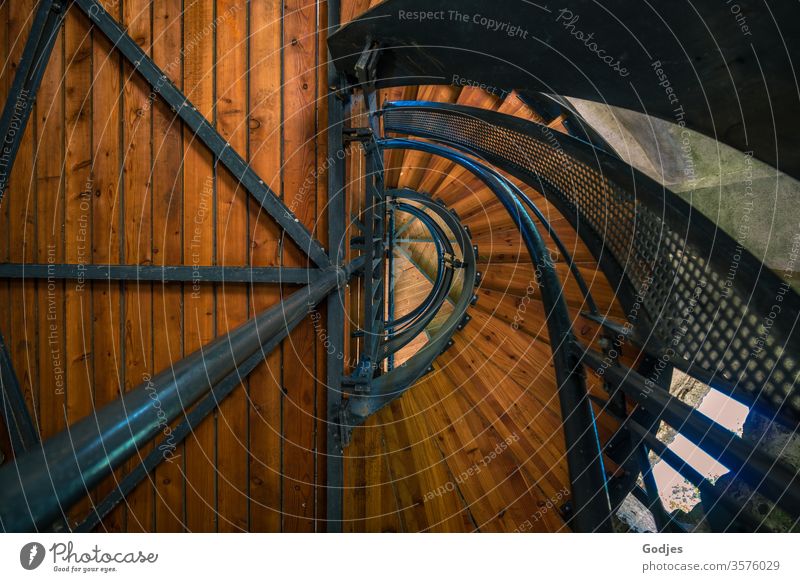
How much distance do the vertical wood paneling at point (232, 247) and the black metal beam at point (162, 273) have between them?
6 cm

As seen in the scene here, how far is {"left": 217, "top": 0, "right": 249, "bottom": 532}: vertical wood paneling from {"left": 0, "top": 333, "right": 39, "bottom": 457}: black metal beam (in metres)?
1.09

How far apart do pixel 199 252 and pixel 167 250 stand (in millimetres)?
186

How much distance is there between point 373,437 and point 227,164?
2.00m

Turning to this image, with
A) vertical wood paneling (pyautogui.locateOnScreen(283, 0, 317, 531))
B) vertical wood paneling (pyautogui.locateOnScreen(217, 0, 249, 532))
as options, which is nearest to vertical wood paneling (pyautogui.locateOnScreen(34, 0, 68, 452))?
vertical wood paneling (pyautogui.locateOnScreen(217, 0, 249, 532))

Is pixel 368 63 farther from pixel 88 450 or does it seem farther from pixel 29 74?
pixel 29 74

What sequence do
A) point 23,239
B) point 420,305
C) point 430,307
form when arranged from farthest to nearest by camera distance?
point 420,305, point 430,307, point 23,239

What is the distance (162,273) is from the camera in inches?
68.4

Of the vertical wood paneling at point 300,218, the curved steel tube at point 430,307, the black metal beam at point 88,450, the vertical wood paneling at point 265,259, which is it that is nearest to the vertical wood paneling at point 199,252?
the vertical wood paneling at point 265,259

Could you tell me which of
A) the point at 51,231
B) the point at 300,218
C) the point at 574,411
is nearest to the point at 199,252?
the point at 300,218

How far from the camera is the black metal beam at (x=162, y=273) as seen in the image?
1.68 meters

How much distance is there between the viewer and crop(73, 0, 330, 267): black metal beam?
1.66 metres

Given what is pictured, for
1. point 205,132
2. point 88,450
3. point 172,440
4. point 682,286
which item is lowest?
point 172,440

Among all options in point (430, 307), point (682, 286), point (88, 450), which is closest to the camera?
point (88, 450)

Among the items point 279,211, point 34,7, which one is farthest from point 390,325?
point 34,7
